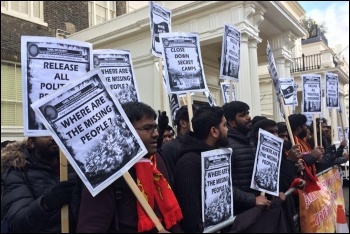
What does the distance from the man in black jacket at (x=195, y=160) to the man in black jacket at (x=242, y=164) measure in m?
0.40

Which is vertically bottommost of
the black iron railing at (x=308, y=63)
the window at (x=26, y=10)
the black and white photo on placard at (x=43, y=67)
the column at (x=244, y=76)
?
the black and white photo on placard at (x=43, y=67)

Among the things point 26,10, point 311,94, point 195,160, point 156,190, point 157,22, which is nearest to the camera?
point 156,190

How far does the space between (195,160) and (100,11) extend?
15.6 metres

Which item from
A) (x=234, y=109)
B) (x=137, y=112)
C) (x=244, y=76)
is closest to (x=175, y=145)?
(x=234, y=109)

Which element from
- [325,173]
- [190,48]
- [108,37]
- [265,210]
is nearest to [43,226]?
[265,210]

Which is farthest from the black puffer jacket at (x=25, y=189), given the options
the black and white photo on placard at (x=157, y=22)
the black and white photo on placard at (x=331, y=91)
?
the black and white photo on placard at (x=331, y=91)

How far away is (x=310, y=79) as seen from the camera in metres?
6.75

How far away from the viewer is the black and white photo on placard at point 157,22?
567 cm

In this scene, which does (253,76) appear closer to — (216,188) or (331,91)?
(331,91)

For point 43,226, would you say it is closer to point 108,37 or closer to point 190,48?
point 190,48

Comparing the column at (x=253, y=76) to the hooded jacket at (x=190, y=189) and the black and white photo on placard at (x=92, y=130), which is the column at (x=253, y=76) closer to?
the hooded jacket at (x=190, y=189)

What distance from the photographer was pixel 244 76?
10695 mm

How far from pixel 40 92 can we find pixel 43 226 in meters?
0.88

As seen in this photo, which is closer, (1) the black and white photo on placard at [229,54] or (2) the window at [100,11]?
(1) the black and white photo on placard at [229,54]
